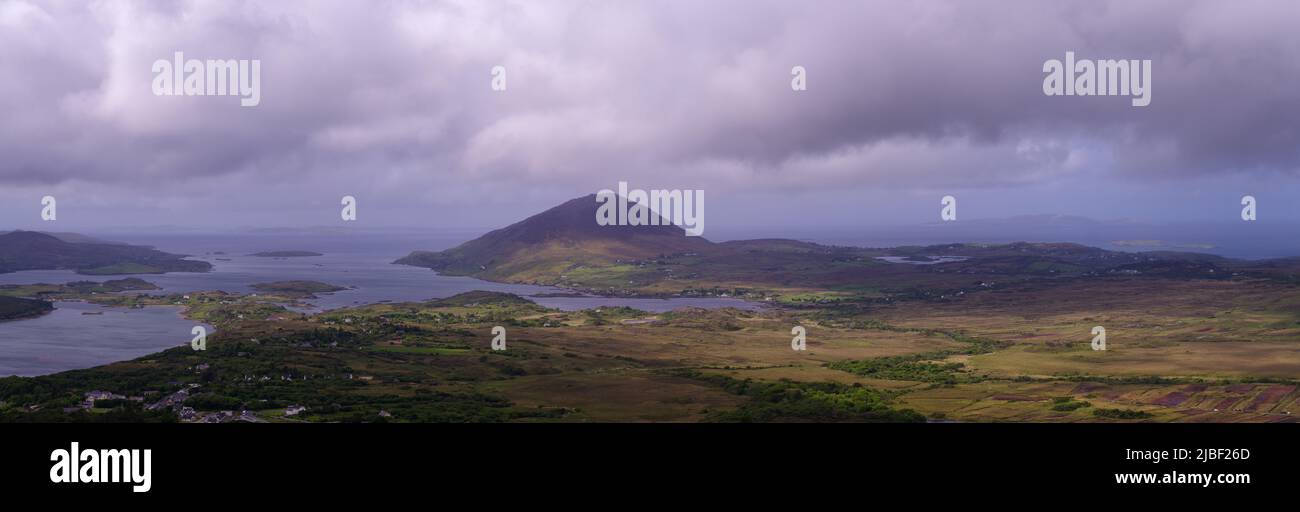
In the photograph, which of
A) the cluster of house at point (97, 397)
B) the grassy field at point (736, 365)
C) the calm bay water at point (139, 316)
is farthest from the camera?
the calm bay water at point (139, 316)

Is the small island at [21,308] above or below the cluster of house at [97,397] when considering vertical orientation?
above

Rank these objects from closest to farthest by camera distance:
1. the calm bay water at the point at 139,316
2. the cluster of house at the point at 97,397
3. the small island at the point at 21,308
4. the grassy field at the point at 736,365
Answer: the cluster of house at the point at 97,397 < the grassy field at the point at 736,365 < the calm bay water at the point at 139,316 < the small island at the point at 21,308

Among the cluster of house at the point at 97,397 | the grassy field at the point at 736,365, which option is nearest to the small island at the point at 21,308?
the grassy field at the point at 736,365

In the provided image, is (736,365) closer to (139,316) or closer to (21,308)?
(139,316)

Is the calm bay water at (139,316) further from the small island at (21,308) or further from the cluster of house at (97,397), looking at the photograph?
the cluster of house at (97,397)

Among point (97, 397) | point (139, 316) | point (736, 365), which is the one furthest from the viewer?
point (139, 316)

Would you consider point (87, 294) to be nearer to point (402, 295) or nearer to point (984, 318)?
point (402, 295)

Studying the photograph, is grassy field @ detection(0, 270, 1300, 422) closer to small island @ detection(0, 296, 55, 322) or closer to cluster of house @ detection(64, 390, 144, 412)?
cluster of house @ detection(64, 390, 144, 412)

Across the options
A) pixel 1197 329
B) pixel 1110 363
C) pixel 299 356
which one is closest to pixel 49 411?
pixel 299 356

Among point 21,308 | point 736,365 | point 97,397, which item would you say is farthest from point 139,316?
point 736,365

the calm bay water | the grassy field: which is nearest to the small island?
the calm bay water

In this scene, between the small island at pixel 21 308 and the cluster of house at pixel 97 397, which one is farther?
the small island at pixel 21 308
